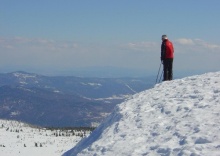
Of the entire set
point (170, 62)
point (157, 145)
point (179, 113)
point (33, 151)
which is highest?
point (170, 62)

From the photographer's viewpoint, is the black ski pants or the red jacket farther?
the black ski pants

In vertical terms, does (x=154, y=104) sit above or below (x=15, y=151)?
above

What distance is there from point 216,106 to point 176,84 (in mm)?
7266

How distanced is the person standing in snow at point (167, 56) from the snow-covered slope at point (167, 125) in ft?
21.2

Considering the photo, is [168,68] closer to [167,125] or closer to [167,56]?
[167,56]

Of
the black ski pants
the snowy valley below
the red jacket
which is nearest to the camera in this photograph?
the snowy valley below

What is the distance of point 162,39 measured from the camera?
96.5ft

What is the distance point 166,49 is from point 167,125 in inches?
528

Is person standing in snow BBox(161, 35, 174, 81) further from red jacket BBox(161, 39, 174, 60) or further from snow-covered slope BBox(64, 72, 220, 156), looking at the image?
snow-covered slope BBox(64, 72, 220, 156)

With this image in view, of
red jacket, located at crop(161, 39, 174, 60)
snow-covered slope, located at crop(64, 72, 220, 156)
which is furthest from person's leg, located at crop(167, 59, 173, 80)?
snow-covered slope, located at crop(64, 72, 220, 156)

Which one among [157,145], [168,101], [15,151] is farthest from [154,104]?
[15,151]

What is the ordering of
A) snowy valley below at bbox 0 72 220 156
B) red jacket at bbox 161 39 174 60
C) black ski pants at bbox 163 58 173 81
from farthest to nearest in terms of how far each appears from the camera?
black ski pants at bbox 163 58 173 81 → red jacket at bbox 161 39 174 60 → snowy valley below at bbox 0 72 220 156

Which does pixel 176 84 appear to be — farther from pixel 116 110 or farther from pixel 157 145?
pixel 157 145

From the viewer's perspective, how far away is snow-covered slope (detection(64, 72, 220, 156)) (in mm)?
14385
